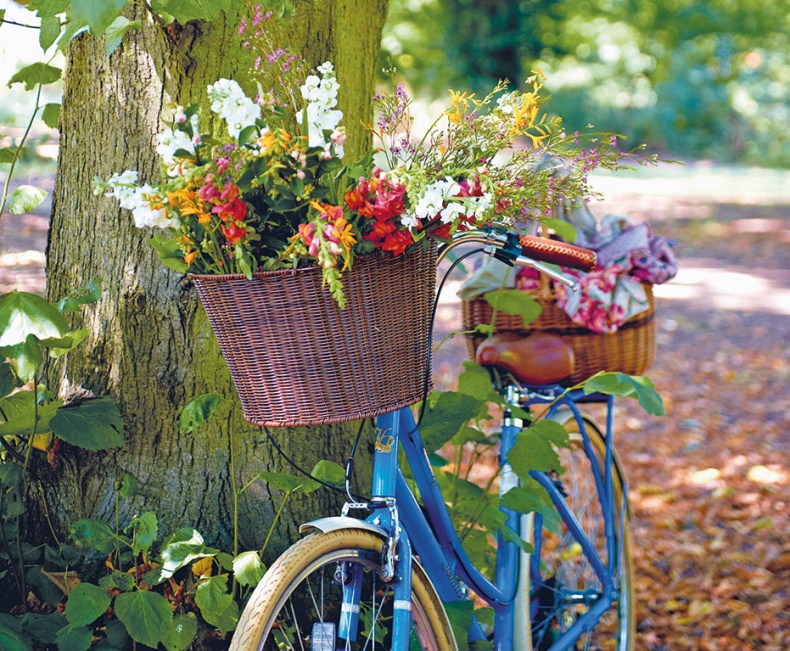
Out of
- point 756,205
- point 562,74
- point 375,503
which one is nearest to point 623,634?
point 375,503

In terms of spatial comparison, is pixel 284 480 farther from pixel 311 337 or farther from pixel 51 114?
pixel 51 114

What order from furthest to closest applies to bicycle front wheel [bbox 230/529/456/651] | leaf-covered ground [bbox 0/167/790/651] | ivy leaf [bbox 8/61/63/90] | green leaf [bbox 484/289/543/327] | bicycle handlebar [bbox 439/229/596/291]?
leaf-covered ground [bbox 0/167/790/651], green leaf [bbox 484/289/543/327], ivy leaf [bbox 8/61/63/90], bicycle handlebar [bbox 439/229/596/291], bicycle front wheel [bbox 230/529/456/651]

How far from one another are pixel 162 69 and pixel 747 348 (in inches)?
255

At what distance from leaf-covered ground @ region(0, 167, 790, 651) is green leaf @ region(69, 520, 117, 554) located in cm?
203

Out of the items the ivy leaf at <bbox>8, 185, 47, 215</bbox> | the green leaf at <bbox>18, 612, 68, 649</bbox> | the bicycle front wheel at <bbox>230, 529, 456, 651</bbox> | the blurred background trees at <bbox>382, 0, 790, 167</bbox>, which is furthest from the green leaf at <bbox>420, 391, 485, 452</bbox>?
the blurred background trees at <bbox>382, 0, 790, 167</bbox>

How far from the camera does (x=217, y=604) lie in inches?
79.0

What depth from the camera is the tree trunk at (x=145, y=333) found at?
2227 millimetres

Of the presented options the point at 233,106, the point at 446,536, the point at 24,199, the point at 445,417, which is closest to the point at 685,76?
the point at 445,417

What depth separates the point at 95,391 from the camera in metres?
2.31

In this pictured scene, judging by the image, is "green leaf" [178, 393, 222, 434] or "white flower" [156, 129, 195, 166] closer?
"white flower" [156, 129, 195, 166]

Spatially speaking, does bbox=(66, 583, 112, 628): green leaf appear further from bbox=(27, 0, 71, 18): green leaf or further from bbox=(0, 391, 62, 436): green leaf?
bbox=(27, 0, 71, 18): green leaf

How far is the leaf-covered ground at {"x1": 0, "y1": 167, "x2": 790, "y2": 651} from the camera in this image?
3514mm

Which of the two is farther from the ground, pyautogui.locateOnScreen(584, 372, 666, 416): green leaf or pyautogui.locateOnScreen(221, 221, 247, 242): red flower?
pyautogui.locateOnScreen(221, 221, 247, 242): red flower

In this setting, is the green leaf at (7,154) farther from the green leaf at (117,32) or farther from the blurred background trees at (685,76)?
the blurred background trees at (685,76)
